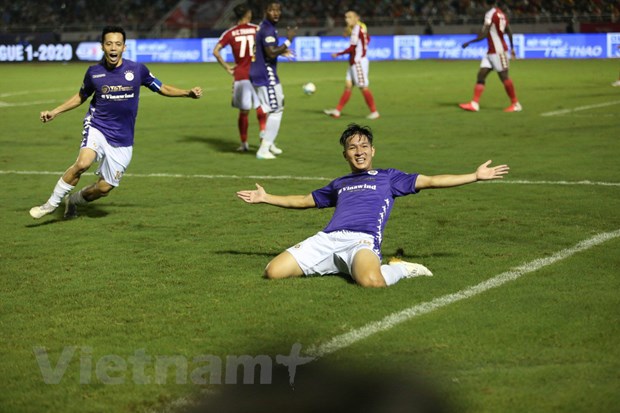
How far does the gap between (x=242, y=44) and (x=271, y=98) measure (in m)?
1.40

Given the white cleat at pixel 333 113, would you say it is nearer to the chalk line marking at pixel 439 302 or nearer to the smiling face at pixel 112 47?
the smiling face at pixel 112 47

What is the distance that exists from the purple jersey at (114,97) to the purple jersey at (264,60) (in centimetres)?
502

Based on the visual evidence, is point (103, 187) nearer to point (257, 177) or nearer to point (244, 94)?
point (257, 177)

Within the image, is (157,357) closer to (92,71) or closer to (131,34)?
(92,71)

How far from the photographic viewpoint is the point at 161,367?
5477 millimetres

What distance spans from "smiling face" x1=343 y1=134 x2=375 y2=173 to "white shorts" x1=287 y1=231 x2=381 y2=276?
0.60 metres

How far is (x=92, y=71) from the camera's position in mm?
10352

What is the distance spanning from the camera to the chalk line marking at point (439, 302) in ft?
19.1

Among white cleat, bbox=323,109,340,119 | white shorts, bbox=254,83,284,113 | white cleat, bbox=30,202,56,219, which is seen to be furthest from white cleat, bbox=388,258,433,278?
white cleat, bbox=323,109,340,119

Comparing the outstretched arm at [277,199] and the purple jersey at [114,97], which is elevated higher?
the purple jersey at [114,97]

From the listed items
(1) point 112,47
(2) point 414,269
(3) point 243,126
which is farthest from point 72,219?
(3) point 243,126

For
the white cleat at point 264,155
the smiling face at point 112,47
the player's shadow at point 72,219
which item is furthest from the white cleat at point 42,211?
the white cleat at point 264,155

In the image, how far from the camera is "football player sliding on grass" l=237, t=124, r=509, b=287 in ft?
24.0

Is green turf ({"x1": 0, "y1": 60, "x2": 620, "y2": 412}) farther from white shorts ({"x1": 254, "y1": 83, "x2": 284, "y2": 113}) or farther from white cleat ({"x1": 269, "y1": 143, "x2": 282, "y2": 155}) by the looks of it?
white shorts ({"x1": 254, "y1": 83, "x2": 284, "y2": 113})
